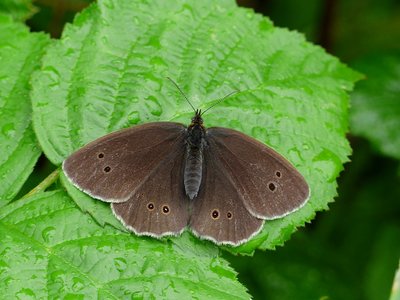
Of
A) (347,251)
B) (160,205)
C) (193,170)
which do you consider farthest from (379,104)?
(160,205)

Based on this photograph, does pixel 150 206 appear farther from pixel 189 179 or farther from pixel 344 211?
pixel 344 211

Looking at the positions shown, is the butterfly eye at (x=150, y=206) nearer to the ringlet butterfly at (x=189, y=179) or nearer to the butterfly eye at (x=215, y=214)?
the ringlet butterfly at (x=189, y=179)

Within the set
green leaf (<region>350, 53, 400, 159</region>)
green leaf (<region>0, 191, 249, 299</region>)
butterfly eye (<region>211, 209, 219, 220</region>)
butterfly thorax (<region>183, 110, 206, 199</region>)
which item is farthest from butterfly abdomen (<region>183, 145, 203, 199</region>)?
green leaf (<region>350, 53, 400, 159</region>)

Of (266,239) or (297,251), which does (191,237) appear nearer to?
(266,239)

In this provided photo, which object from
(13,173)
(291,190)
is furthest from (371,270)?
(13,173)

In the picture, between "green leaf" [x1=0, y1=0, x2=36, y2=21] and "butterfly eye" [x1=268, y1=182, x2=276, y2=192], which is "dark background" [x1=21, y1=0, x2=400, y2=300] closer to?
"green leaf" [x1=0, y1=0, x2=36, y2=21]
